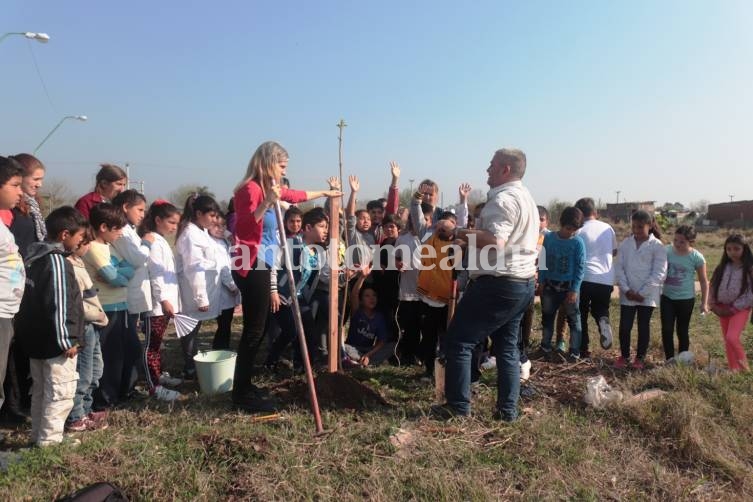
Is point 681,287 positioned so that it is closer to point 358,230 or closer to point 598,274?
point 598,274

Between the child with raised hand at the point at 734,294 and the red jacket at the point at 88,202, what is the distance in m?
5.78

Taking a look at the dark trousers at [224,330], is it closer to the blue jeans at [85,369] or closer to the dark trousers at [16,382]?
the blue jeans at [85,369]

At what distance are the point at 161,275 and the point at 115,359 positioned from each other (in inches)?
30.4

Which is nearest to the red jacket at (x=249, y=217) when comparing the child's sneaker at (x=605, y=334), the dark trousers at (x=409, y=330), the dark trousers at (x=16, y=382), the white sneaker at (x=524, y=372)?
the dark trousers at (x=16, y=382)

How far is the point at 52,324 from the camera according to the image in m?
2.95

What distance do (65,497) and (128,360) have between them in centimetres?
170

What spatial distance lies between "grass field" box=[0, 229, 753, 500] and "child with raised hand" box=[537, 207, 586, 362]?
1380 millimetres

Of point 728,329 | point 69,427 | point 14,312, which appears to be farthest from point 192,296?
point 728,329

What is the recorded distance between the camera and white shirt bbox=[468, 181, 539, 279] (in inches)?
131

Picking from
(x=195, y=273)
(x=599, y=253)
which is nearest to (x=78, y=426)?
(x=195, y=273)

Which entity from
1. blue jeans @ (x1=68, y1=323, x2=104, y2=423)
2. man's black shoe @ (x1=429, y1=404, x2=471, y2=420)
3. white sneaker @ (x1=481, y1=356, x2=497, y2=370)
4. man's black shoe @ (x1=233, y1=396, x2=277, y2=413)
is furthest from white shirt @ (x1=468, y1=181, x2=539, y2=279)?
blue jeans @ (x1=68, y1=323, x2=104, y2=423)

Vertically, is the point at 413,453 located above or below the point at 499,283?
below

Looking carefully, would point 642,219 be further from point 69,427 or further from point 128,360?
point 69,427

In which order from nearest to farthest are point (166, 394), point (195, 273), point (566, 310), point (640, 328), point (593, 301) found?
point (166, 394)
point (195, 273)
point (640, 328)
point (566, 310)
point (593, 301)
